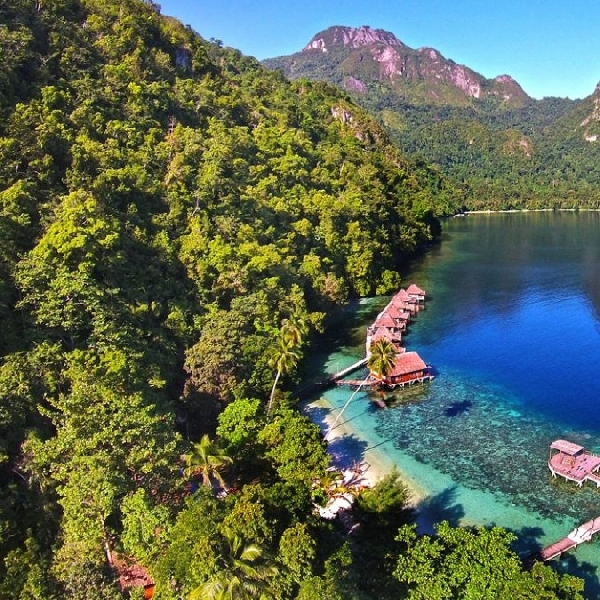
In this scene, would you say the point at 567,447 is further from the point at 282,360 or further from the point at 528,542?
the point at 282,360

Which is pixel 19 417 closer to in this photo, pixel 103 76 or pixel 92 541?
pixel 92 541

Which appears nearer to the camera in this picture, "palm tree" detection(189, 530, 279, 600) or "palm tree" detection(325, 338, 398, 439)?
"palm tree" detection(189, 530, 279, 600)

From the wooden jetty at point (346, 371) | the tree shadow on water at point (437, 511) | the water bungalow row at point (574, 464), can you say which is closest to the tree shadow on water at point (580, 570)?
the water bungalow row at point (574, 464)

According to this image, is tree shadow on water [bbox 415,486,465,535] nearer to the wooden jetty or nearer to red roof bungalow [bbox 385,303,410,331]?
the wooden jetty

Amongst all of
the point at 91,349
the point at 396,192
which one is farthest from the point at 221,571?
the point at 396,192

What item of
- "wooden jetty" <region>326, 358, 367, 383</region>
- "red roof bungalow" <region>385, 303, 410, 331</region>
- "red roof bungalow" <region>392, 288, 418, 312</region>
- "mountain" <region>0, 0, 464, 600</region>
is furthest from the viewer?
"red roof bungalow" <region>392, 288, 418, 312</region>

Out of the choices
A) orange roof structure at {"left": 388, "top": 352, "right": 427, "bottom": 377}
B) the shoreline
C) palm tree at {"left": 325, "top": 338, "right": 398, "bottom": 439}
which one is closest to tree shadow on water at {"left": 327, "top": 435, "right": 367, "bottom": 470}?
the shoreline
